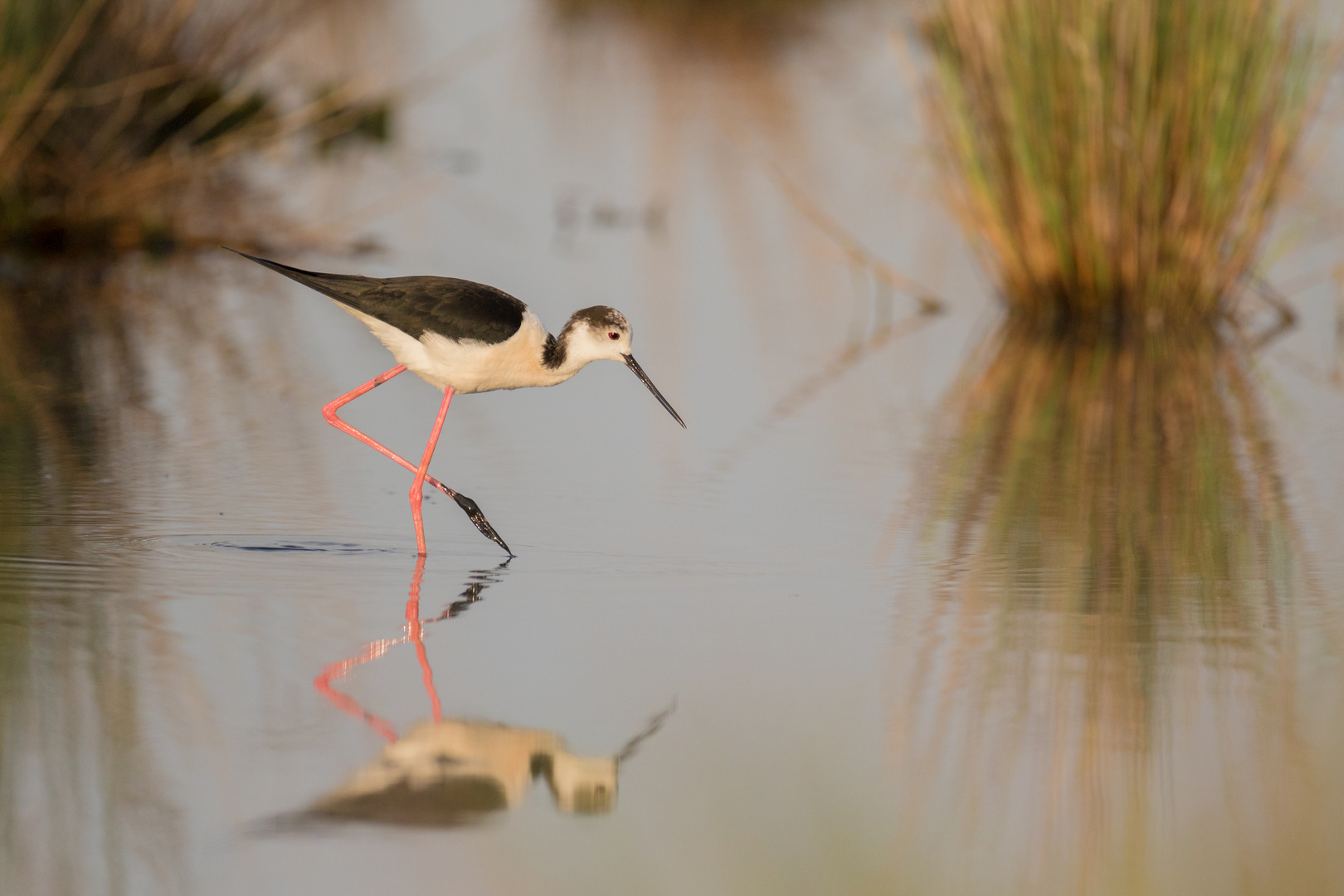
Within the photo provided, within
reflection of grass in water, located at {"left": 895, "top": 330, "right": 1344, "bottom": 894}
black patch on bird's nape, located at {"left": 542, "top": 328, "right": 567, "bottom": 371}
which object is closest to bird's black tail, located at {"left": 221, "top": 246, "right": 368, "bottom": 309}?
black patch on bird's nape, located at {"left": 542, "top": 328, "right": 567, "bottom": 371}

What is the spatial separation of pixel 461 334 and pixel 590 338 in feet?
1.47

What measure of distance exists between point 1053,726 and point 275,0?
24.4 ft

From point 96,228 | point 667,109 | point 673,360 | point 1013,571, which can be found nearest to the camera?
point 1013,571

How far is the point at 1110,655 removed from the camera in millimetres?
3725

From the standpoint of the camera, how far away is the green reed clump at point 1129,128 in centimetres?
773

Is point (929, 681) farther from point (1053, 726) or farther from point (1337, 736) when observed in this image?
point (1337, 736)

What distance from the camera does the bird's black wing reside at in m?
5.04

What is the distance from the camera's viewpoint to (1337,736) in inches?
131

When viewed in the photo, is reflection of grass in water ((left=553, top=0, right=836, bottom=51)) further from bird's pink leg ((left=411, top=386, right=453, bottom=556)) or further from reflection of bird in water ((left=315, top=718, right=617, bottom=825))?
reflection of bird in water ((left=315, top=718, right=617, bottom=825))

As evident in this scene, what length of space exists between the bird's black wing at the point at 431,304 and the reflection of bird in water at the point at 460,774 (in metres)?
1.78

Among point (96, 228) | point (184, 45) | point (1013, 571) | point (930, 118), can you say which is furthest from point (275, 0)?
point (1013, 571)

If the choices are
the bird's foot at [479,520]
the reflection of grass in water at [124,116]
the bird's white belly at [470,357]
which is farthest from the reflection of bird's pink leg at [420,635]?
the reflection of grass in water at [124,116]

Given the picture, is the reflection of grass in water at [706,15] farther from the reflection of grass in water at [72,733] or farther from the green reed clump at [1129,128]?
the reflection of grass in water at [72,733]

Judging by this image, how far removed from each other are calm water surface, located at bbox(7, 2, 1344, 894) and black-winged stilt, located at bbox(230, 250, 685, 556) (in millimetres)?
323
